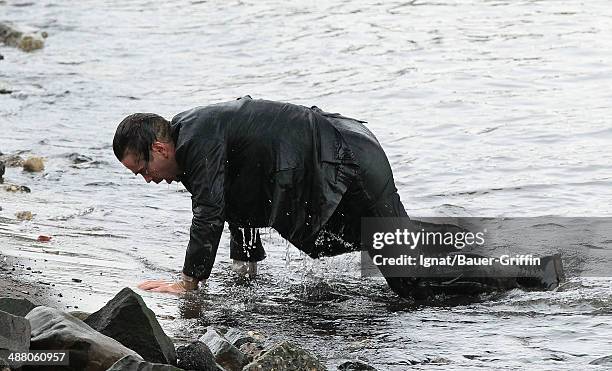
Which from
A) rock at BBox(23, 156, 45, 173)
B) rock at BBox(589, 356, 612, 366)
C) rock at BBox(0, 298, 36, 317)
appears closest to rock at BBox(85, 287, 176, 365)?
rock at BBox(0, 298, 36, 317)

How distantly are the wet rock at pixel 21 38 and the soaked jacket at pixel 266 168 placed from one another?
44.2 feet

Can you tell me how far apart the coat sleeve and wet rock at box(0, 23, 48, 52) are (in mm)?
13699

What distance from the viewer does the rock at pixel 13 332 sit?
502 centimetres

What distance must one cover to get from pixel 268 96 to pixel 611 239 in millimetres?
6806

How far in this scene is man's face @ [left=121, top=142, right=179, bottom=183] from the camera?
6.71 m

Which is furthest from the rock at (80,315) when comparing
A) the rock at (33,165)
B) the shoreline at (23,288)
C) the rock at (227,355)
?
the rock at (33,165)

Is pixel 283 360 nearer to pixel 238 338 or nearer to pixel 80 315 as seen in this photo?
pixel 238 338

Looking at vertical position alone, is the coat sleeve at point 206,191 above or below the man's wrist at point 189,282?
above

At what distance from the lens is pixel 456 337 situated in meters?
6.75

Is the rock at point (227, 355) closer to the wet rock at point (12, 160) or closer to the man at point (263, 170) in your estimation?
the man at point (263, 170)

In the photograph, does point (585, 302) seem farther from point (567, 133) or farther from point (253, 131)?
point (567, 133)

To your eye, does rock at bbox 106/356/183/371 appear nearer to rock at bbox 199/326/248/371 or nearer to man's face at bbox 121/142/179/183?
rock at bbox 199/326/248/371

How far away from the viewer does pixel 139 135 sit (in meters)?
6.66
